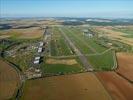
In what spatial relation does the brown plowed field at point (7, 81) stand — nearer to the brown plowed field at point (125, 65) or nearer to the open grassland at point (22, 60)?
the open grassland at point (22, 60)

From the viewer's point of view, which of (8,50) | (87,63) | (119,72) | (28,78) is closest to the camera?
(28,78)

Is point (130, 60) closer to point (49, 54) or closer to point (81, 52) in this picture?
point (81, 52)

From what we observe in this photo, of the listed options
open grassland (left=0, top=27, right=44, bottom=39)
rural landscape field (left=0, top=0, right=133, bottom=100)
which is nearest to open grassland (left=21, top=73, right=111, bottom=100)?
rural landscape field (left=0, top=0, right=133, bottom=100)

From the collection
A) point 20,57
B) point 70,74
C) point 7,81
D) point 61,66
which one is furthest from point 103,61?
point 7,81

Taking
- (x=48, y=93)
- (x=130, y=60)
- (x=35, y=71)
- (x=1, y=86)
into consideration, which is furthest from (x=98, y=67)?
(x=1, y=86)

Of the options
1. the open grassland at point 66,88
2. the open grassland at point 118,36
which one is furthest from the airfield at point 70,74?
the open grassland at point 118,36

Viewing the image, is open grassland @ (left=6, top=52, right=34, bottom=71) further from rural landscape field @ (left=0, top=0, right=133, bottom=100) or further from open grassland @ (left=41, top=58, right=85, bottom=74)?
open grassland @ (left=41, top=58, right=85, bottom=74)
